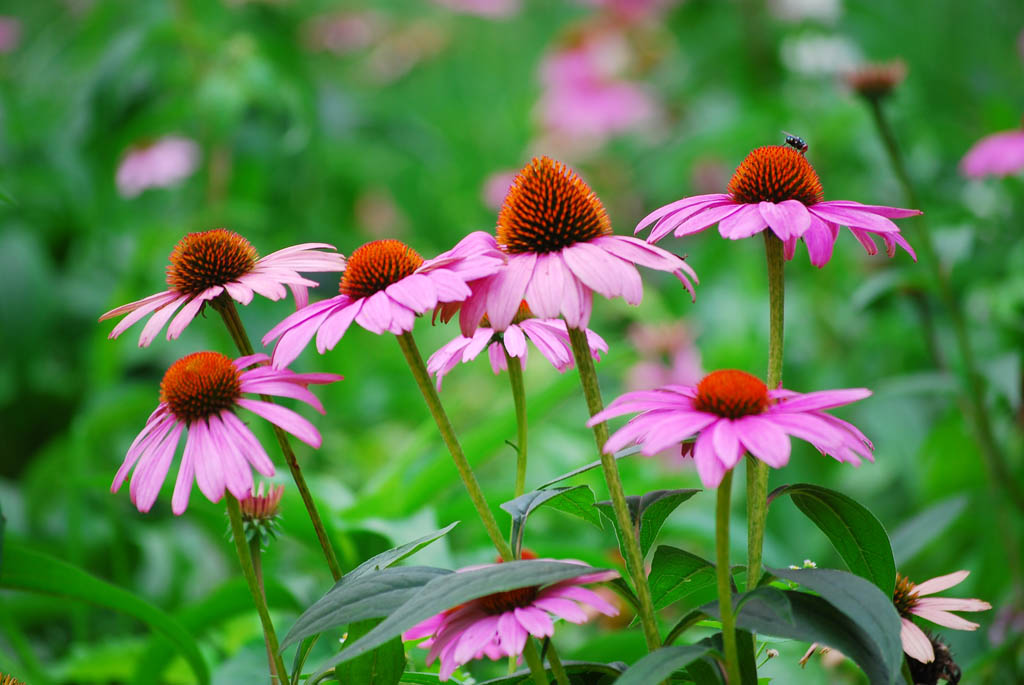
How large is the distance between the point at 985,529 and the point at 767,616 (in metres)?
0.81

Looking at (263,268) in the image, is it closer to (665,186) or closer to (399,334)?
(399,334)

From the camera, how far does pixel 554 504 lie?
424 millimetres

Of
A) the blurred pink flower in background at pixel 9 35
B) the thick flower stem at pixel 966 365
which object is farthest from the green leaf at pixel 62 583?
the blurred pink flower in background at pixel 9 35

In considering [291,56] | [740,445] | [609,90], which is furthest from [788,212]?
[609,90]

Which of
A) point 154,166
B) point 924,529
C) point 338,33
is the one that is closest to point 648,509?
point 924,529

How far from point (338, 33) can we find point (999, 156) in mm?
1609

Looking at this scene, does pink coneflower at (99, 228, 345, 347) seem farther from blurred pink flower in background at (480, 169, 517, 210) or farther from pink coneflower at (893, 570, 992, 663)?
blurred pink flower in background at (480, 169, 517, 210)

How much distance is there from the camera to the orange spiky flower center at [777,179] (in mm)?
406

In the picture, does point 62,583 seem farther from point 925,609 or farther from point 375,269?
point 925,609

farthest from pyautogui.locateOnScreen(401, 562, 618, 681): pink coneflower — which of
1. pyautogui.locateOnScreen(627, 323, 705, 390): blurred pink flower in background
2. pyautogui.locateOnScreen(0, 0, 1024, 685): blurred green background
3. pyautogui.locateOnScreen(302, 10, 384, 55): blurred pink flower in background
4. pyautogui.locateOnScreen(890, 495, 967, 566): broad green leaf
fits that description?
pyautogui.locateOnScreen(302, 10, 384, 55): blurred pink flower in background

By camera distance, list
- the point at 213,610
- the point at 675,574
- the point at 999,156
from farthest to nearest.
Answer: the point at 999,156, the point at 213,610, the point at 675,574

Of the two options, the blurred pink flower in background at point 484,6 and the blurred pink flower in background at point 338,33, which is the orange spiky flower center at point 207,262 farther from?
the blurred pink flower in background at point 484,6

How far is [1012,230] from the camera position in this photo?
119 cm

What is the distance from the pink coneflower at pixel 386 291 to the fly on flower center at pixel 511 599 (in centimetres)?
12
